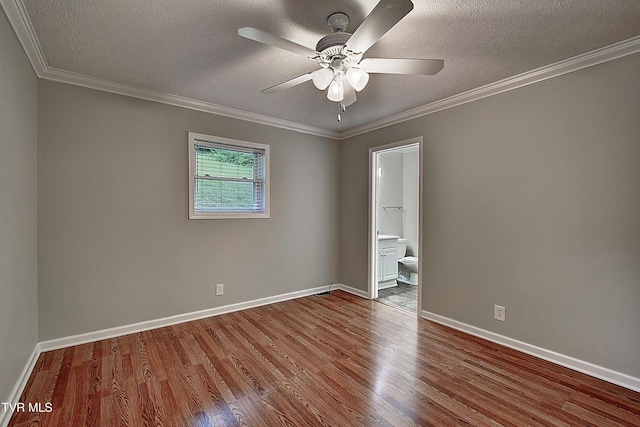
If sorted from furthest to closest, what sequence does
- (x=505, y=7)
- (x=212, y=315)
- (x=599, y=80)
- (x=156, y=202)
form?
(x=212, y=315) < (x=156, y=202) < (x=599, y=80) < (x=505, y=7)

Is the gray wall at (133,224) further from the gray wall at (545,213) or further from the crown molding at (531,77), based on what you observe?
the gray wall at (545,213)

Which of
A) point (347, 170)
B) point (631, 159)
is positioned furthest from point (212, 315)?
point (631, 159)

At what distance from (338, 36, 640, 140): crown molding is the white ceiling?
61 mm

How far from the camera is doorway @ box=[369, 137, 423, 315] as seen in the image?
4.05 m

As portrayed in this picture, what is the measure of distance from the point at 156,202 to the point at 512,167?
3480mm

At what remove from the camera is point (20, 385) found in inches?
77.1

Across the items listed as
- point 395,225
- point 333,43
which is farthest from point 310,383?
point 395,225

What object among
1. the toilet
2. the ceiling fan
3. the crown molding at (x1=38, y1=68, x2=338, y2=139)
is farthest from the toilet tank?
the ceiling fan

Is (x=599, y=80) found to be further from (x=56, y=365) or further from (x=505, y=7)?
(x=56, y=365)

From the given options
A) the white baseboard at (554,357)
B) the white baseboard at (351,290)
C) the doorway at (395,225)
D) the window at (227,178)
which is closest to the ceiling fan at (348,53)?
the window at (227,178)

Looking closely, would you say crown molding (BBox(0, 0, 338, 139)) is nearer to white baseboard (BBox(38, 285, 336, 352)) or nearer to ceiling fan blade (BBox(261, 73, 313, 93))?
ceiling fan blade (BBox(261, 73, 313, 93))

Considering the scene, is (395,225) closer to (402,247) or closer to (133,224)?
(402,247)

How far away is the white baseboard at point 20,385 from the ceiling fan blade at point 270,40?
2465 mm

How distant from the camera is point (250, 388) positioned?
2.05 meters
